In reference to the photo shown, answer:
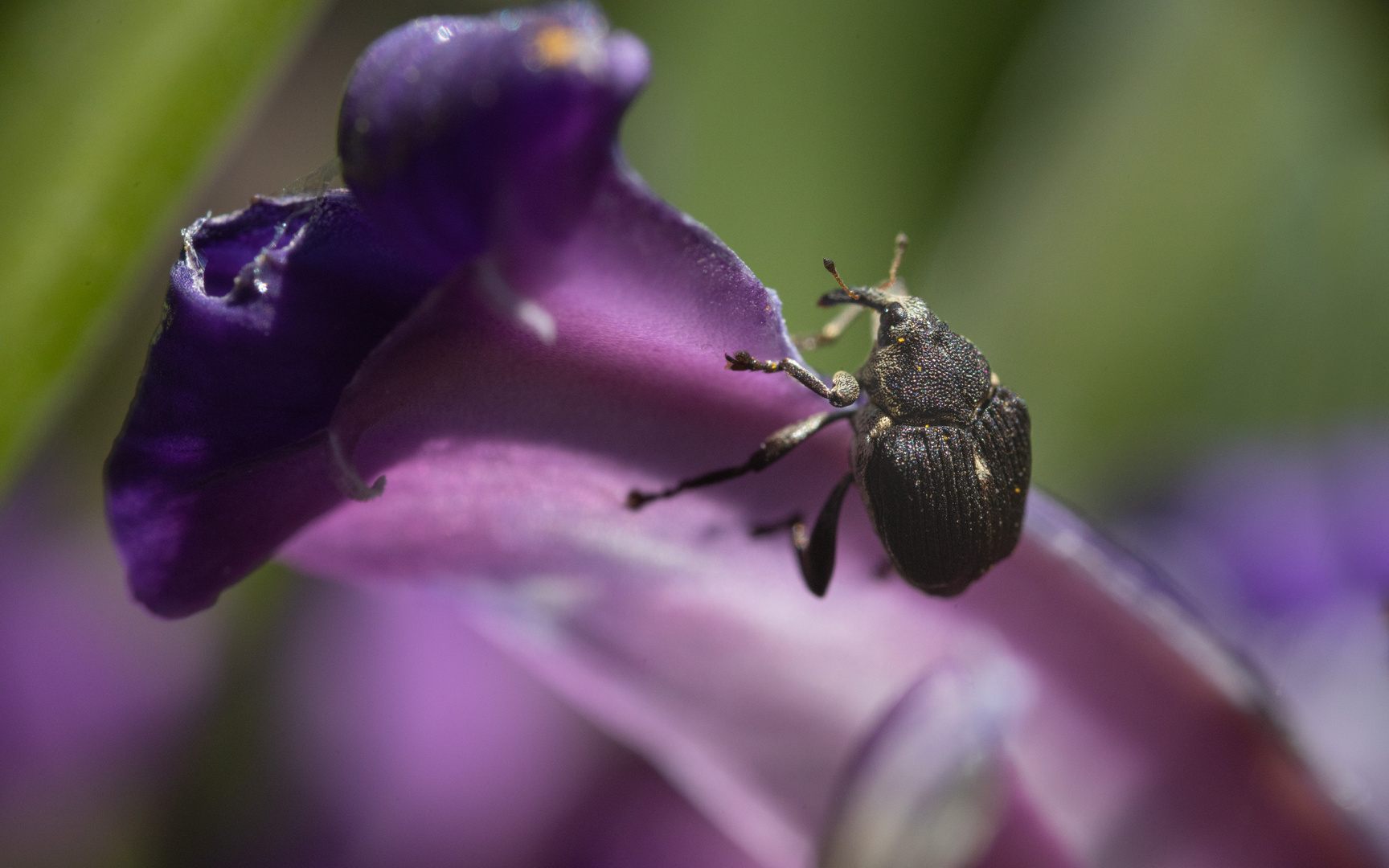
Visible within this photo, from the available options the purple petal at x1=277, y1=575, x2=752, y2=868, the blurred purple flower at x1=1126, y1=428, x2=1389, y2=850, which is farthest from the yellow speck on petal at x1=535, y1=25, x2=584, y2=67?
the blurred purple flower at x1=1126, y1=428, x2=1389, y2=850

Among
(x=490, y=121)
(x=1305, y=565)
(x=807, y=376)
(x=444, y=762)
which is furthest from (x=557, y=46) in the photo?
(x=1305, y=565)

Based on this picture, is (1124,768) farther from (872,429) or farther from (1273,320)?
(1273,320)

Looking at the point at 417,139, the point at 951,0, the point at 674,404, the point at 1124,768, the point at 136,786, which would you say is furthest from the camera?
the point at 951,0

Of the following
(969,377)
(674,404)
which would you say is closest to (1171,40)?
(969,377)

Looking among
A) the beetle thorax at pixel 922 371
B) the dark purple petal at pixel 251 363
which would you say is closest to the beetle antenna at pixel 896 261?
the beetle thorax at pixel 922 371

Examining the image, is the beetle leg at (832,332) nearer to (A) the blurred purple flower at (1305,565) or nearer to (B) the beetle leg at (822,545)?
(B) the beetle leg at (822,545)

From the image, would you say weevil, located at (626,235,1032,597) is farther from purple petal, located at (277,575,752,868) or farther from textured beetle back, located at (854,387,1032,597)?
purple petal, located at (277,575,752,868)
